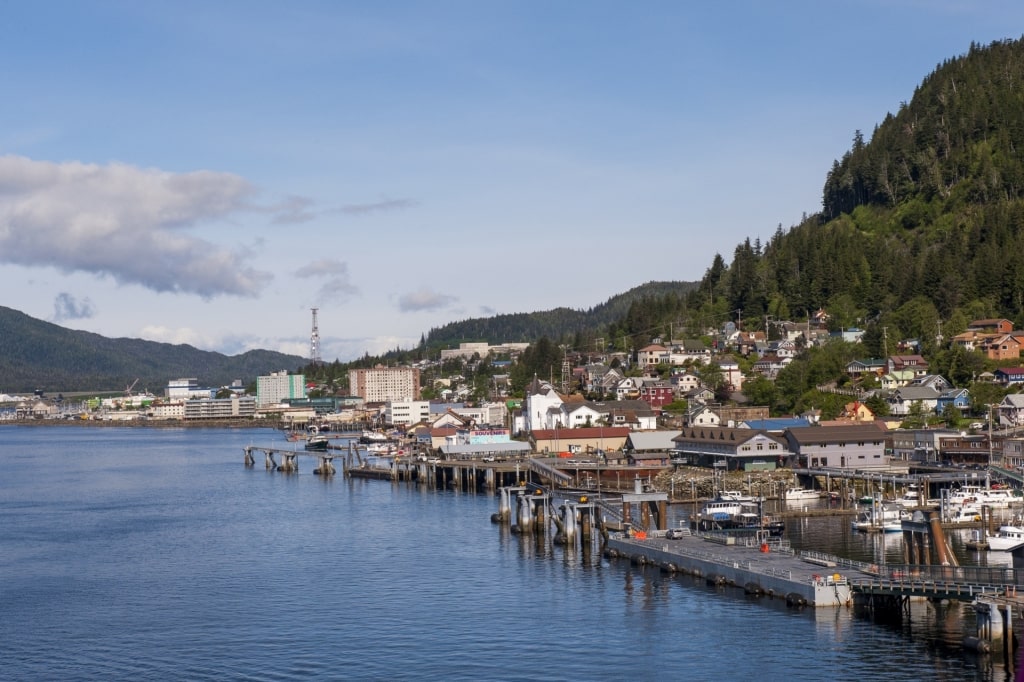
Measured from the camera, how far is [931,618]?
106 feet

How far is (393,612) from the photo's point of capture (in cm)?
3566

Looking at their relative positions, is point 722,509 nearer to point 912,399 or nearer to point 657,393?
point 912,399

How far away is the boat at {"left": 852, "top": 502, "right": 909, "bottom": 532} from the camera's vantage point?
49.4 m

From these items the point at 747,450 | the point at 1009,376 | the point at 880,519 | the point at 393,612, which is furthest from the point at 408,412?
the point at 393,612

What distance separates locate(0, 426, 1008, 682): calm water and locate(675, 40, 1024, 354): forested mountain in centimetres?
5277

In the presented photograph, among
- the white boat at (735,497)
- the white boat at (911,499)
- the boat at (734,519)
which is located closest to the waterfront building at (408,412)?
the white boat at (735,497)

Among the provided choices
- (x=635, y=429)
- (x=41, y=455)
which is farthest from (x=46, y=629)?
(x=41, y=455)

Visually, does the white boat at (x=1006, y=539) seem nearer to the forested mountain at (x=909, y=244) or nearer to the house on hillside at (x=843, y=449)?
the house on hillside at (x=843, y=449)

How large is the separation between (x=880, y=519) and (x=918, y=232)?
2975 inches

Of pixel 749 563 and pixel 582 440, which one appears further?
pixel 582 440

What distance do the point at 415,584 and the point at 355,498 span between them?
31765 mm

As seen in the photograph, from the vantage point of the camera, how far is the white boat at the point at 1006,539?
43.6 metres

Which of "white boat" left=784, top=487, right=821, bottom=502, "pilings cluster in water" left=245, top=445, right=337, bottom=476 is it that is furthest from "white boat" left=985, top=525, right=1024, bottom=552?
"pilings cluster in water" left=245, top=445, right=337, bottom=476

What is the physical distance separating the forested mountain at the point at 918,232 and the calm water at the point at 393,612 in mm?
52765
